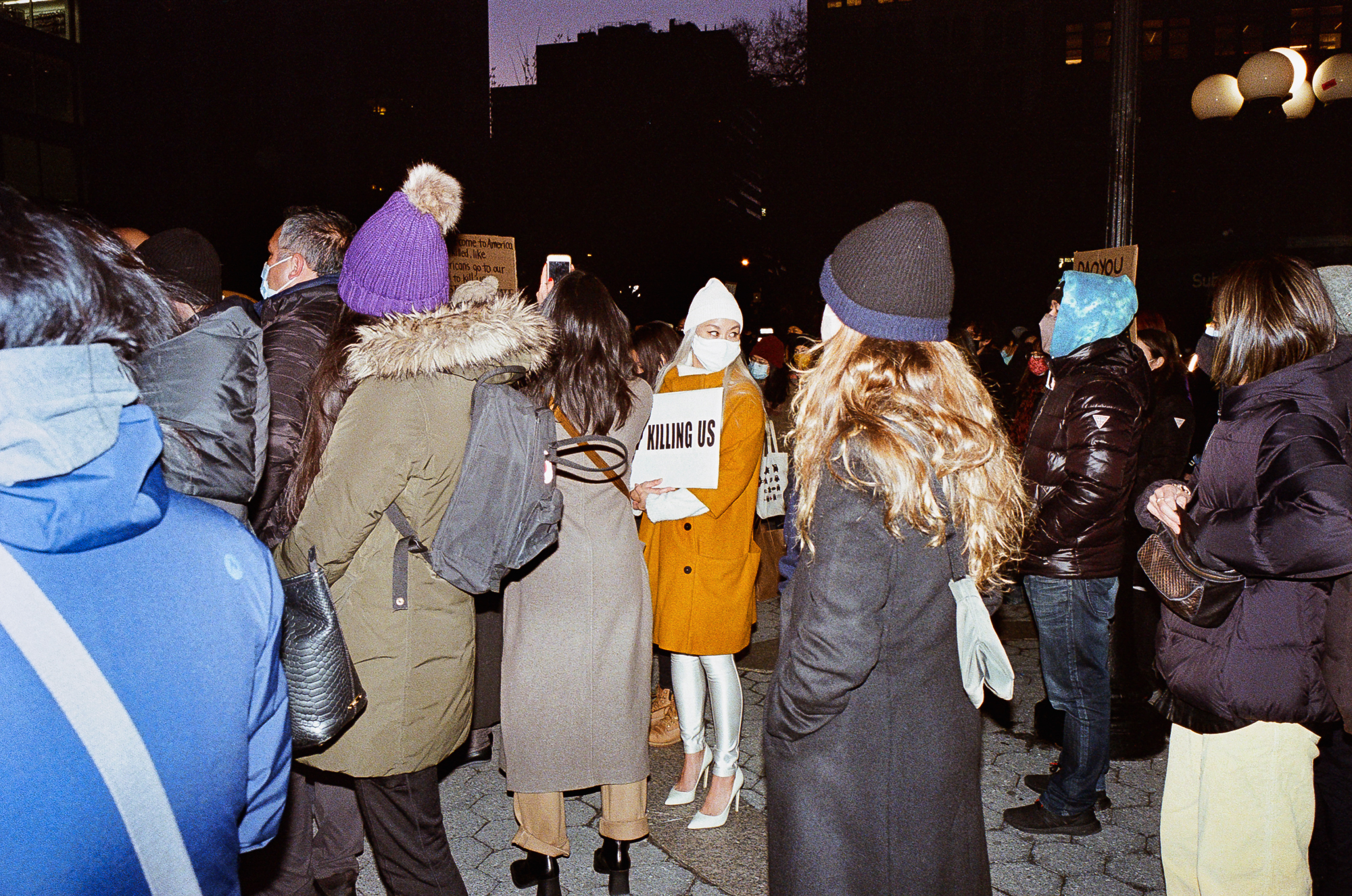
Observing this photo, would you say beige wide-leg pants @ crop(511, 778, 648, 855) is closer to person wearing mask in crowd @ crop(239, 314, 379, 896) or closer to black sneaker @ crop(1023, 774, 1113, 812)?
person wearing mask in crowd @ crop(239, 314, 379, 896)

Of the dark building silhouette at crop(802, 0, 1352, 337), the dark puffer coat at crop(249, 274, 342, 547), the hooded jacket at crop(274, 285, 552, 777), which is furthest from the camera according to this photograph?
the dark building silhouette at crop(802, 0, 1352, 337)

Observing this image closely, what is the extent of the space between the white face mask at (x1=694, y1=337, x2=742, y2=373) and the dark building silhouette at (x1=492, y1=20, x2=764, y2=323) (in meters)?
31.5

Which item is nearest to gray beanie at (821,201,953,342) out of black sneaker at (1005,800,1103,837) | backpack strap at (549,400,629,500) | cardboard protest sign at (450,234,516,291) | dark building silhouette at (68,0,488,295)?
backpack strap at (549,400,629,500)

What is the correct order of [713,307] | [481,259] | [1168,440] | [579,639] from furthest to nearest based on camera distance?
1. [481,259]
2. [1168,440]
3. [713,307]
4. [579,639]

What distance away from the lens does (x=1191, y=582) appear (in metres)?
2.64

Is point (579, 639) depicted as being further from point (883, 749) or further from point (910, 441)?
point (910, 441)

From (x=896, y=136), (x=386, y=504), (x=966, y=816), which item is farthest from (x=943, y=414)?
(x=896, y=136)

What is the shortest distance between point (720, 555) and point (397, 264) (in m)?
1.95

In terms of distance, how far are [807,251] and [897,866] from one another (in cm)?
3256

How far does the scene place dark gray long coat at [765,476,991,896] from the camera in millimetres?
2160

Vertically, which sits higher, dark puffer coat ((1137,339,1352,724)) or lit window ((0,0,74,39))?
lit window ((0,0,74,39))

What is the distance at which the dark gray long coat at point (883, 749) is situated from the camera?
2.16 metres

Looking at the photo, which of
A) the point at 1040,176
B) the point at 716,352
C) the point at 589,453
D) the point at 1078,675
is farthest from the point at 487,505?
the point at 1040,176

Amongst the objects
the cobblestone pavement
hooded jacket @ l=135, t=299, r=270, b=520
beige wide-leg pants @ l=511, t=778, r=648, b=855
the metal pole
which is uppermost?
the metal pole
